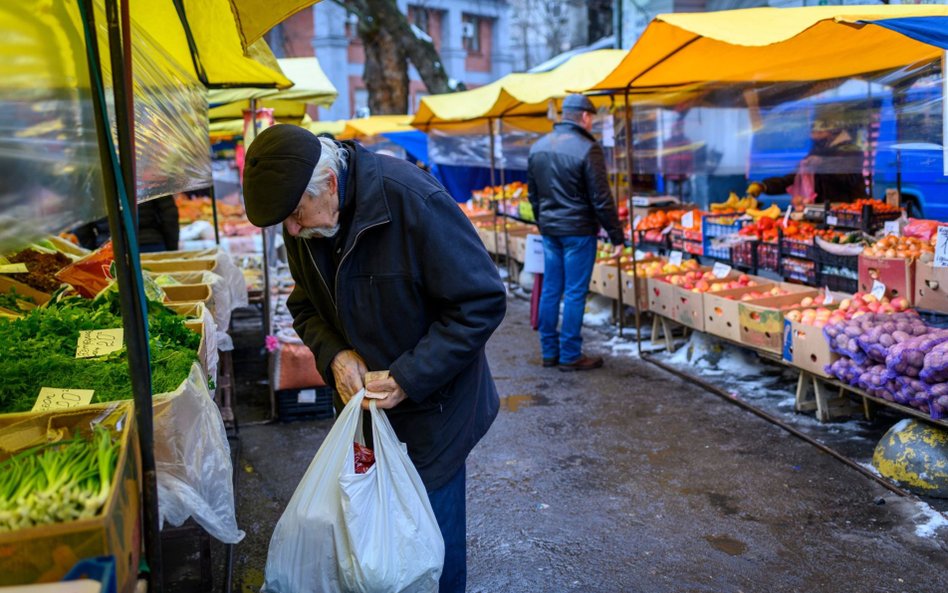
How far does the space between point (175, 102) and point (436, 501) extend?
315 centimetres

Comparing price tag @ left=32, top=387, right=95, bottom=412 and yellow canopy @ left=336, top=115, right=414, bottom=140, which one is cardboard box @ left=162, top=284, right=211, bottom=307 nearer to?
price tag @ left=32, top=387, right=95, bottom=412

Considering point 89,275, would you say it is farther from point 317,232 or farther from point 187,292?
point 317,232

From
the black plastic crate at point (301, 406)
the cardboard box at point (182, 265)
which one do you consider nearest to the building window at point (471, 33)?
the cardboard box at point (182, 265)

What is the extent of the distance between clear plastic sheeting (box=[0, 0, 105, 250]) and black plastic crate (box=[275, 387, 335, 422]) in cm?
363

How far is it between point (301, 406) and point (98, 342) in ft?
8.74

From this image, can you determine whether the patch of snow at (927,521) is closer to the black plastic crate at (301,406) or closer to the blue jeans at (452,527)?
the blue jeans at (452,527)

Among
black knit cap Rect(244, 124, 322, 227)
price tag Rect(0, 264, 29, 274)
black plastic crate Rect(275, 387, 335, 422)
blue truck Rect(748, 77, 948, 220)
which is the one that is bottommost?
black plastic crate Rect(275, 387, 335, 422)

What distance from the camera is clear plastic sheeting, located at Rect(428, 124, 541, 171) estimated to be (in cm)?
1250

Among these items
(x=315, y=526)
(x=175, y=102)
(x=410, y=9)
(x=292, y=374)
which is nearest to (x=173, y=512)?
(x=315, y=526)

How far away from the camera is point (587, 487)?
16.0 feet

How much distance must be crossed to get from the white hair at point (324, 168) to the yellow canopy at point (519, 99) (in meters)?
5.66

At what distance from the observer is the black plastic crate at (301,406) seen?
20.5 ft

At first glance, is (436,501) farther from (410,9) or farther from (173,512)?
(410,9)

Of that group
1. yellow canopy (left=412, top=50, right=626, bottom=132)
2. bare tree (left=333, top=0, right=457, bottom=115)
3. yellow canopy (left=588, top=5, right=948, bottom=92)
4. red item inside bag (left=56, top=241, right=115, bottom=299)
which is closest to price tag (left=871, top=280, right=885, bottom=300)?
yellow canopy (left=588, top=5, right=948, bottom=92)
